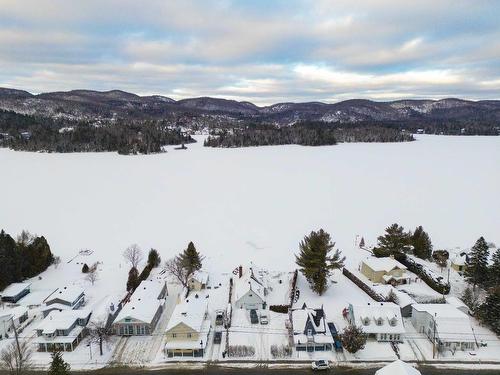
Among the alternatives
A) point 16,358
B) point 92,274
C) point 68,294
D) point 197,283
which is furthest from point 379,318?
point 92,274

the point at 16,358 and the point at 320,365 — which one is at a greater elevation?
the point at 16,358

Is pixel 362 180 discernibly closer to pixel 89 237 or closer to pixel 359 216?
pixel 359 216

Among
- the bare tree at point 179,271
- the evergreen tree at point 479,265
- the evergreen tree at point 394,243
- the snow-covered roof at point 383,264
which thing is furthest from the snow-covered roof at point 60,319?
the evergreen tree at point 479,265

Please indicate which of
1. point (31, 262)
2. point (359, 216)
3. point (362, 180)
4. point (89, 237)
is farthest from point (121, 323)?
point (362, 180)

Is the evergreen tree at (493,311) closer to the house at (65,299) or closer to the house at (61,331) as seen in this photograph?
the house at (61,331)

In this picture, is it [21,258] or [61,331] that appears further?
[21,258]

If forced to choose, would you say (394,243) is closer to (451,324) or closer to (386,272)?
(386,272)

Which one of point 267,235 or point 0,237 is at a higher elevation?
point 0,237

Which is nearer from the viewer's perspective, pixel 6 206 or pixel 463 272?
pixel 463 272
